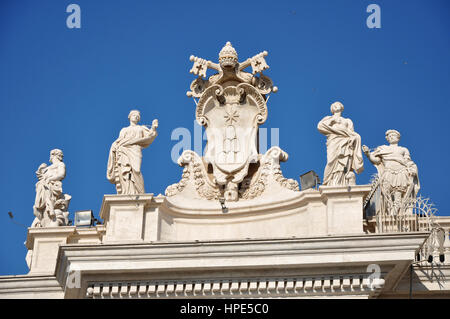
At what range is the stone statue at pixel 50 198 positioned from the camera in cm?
3278

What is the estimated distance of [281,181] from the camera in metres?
32.5

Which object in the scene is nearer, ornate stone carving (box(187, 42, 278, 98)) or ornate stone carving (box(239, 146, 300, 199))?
ornate stone carving (box(239, 146, 300, 199))

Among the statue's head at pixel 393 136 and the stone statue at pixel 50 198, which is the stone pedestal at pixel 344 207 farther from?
the stone statue at pixel 50 198

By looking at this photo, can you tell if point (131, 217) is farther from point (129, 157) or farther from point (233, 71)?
point (233, 71)

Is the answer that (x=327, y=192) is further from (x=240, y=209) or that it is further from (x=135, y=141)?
(x=135, y=141)

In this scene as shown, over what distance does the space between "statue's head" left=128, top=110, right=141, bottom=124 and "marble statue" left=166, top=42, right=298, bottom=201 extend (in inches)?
53.4

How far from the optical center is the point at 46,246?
106 ft

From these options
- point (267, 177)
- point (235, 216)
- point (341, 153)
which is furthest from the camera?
point (267, 177)

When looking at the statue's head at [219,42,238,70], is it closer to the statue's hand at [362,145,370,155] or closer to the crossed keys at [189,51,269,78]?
the crossed keys at [189,51,269,78]

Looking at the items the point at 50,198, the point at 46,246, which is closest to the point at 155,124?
the point at 50,198

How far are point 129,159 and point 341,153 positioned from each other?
4842 millimetres

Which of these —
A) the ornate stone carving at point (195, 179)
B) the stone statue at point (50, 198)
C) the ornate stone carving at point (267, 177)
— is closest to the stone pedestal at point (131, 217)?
the ornate stone carving at point (195, 179)

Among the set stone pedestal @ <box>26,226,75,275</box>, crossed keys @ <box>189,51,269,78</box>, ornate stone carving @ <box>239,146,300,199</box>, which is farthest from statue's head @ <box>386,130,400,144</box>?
stone pedestal @ <box>26,226,75,275</box>

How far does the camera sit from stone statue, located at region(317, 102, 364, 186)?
31.4m
